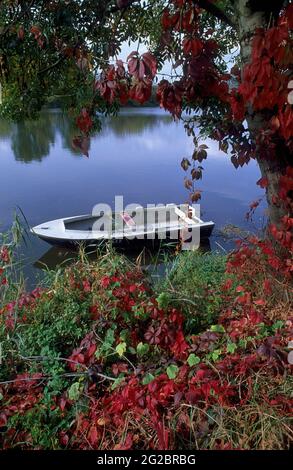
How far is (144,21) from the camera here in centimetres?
363

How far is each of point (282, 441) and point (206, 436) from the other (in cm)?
36

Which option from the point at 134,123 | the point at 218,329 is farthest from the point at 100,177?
the point at 218,329

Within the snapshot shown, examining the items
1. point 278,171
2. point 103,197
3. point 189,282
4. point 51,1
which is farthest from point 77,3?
point 103,197

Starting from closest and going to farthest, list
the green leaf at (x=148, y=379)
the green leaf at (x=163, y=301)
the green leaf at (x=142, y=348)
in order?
the green leaf at (x=148, y=379) < the green leaf at (x=142, y=348) < the green leaf at (x=163, y=301)

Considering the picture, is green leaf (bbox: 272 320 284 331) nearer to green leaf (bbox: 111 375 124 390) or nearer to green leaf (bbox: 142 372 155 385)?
green leaf (bbox: 142 372 155 385)

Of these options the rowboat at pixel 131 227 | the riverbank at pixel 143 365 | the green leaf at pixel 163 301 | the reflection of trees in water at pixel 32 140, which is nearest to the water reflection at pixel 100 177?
the reflection of trees in water at pixel 32 140

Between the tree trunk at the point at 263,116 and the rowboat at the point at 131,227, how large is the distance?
5.91 metres

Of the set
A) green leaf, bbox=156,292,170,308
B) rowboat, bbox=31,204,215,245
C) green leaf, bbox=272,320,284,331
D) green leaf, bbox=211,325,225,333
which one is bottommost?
rowboat, bbox=31,204,215,245

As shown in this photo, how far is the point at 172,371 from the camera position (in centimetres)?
212

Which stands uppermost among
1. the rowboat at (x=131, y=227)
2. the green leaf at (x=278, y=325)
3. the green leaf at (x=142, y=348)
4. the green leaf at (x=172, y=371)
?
the green leaf at (x=278, y=325)

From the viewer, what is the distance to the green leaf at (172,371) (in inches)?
82.8

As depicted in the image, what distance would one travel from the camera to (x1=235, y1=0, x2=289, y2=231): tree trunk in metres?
2.32

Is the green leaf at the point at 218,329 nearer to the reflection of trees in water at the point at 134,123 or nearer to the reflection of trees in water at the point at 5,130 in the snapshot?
the reflection of trees in water at the point at 5,130

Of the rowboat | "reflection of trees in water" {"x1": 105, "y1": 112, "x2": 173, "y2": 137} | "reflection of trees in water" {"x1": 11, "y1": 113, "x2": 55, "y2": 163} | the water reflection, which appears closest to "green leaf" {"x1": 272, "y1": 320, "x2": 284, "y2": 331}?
the rowboat
